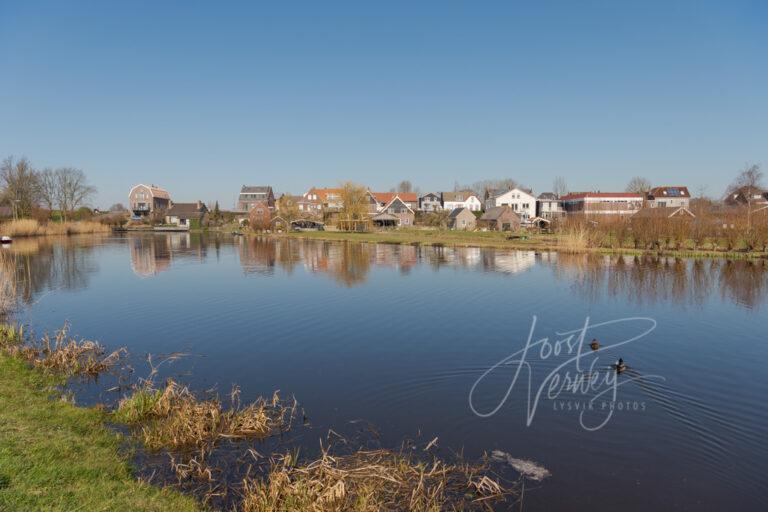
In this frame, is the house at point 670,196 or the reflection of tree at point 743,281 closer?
the reflection of tree at point 743,281

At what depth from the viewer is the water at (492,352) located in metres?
9.02

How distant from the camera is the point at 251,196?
122375 millimetres

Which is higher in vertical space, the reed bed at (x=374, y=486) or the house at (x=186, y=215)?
the house at (x=186, y=215)

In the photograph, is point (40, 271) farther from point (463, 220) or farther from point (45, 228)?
point (463, 220)

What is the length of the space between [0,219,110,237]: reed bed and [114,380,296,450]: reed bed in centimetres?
6729

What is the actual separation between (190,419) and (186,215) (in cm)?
11009

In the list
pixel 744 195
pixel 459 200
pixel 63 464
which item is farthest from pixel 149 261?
pixel 744 195

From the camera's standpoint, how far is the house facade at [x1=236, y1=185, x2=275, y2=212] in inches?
4791

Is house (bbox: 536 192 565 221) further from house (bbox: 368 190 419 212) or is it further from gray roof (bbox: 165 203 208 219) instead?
gray roof (bbox: 165 203 208 219)

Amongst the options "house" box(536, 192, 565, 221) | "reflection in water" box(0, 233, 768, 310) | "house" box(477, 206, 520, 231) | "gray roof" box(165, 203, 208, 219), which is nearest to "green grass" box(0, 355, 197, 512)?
"reflection in water" box(0, 233, 768, 310)

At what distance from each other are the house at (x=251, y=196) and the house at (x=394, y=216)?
37.4 m

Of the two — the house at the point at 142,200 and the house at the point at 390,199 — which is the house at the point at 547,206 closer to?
the house at the point at 390,199

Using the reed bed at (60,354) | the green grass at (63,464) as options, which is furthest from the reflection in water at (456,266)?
the green grass at (63,464)

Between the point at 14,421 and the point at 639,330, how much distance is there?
19.1 metres
